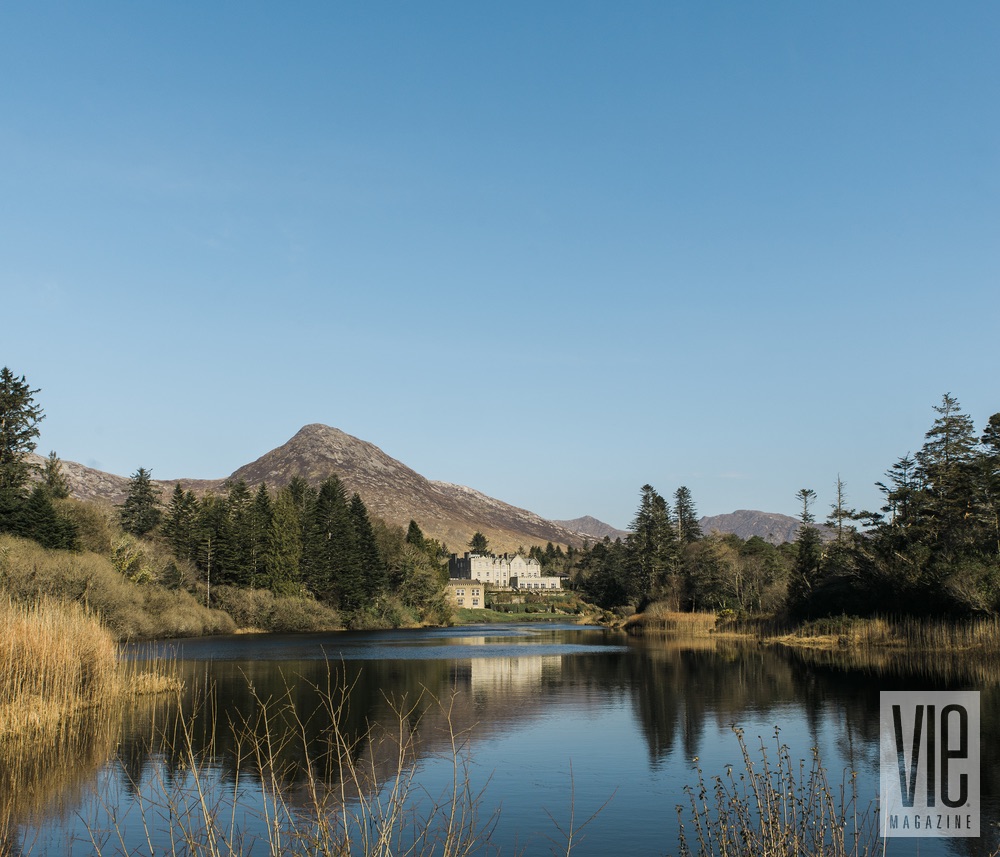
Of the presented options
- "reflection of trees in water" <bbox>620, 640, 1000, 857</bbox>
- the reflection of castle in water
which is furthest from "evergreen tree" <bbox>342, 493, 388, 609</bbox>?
"reflection of trees in water" <bbox>620, 640, 1000, 857</bbox>

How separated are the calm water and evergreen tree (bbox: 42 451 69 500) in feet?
109

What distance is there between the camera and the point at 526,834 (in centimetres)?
1555

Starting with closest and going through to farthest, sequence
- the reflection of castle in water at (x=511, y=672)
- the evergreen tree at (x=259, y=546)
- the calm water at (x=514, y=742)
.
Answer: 1. the calm water at (x=514, y=742)
2. the reflection of castle in water at (x=511, y=672)
3. the evergreen tree at (x=259, y=546)

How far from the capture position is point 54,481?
279ft

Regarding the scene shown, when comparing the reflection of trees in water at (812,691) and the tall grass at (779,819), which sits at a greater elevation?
the tall grass at (779,819)

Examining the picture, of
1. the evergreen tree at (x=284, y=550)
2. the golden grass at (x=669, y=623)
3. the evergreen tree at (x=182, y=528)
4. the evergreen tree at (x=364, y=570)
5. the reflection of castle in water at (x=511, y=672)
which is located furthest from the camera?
the evergreen tree at (x=364, y=570)

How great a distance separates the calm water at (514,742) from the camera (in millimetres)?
15391

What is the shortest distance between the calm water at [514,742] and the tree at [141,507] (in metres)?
56.7

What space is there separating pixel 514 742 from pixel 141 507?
299 feet

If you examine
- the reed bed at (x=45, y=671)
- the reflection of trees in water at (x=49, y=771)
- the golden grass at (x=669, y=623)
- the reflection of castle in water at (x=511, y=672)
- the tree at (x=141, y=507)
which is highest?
the tree at (x=141, y=507)

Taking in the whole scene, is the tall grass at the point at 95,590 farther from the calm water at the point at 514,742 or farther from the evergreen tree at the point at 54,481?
the evergreen tree at the point at 54,481

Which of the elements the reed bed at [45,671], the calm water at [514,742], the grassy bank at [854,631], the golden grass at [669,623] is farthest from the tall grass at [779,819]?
the golden grass at [669,623]

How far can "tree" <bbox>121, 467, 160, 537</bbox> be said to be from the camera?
102 m

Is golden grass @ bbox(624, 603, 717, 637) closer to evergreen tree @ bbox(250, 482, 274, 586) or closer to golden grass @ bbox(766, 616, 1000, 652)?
golden grass @ bbox(766, 616, 1000, 652)
